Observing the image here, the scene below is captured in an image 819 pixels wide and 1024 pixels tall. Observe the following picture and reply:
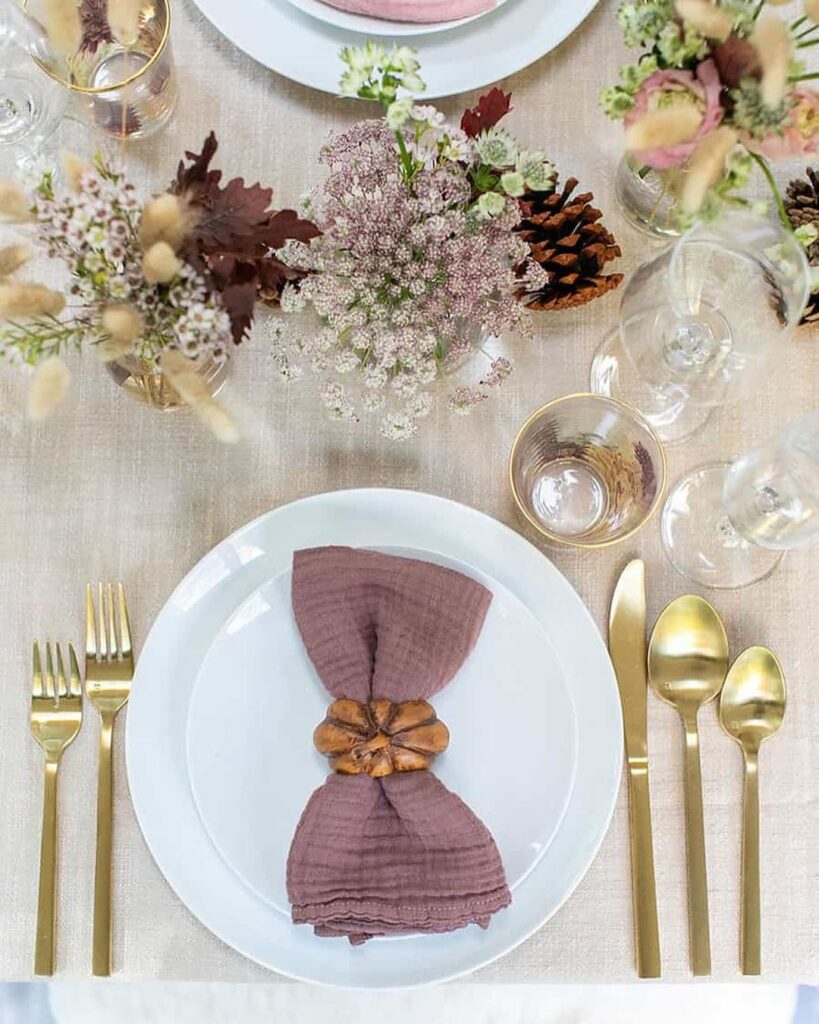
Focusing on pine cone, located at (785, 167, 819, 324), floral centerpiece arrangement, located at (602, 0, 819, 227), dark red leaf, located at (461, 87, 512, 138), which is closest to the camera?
floral centerpiece arrangement, located at (602, 0, 819, 227)

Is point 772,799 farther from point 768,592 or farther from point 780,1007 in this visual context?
point 780,1007

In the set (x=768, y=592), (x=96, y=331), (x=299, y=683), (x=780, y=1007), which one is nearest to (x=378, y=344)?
(x=96, y=331)

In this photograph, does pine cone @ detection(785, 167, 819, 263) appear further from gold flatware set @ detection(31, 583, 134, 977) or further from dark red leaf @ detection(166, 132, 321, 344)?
gold flatware set @ detection(31, 583, 134, 977)

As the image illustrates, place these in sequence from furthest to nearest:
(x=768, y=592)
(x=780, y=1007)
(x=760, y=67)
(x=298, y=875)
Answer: (x=780, y=1007), (x=768, y=592), (x=298, y=875), (x=760, y=67)

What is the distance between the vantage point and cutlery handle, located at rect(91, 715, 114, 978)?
716 mm

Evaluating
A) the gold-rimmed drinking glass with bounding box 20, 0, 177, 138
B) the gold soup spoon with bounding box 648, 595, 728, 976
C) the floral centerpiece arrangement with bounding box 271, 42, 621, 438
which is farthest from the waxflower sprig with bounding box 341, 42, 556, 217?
the gold soup spoon with bounding box 648, 595, 728, 976

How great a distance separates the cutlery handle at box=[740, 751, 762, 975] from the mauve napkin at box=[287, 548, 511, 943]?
200mm

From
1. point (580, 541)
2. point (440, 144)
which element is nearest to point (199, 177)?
point (440, 144)

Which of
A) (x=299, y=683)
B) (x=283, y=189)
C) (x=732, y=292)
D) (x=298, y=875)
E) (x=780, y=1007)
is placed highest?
(x=283, y=189)

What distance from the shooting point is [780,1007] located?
1089 mm

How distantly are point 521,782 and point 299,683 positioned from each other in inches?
7.2

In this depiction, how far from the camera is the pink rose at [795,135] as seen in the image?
0.56 metres

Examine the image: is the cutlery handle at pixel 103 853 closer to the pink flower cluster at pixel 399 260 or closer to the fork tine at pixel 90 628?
the fork tine at pixel 90 628

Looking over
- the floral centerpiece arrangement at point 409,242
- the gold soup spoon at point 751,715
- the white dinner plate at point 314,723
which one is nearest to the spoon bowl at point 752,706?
the gold soup spoon at point 751,715
